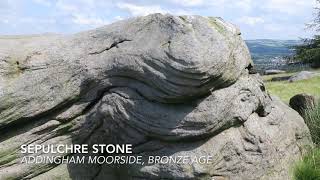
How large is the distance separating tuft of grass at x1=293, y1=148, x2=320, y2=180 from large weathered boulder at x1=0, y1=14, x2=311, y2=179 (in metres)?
0.90

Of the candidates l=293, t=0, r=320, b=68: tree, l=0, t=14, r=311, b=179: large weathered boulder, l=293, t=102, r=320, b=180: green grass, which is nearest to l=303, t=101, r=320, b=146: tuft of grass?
l=293, t=102, r=320, b=180: green grass

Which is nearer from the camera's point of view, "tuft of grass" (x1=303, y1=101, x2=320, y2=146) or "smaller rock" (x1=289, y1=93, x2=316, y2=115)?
"tuft of grass" (x1=303, y1=101, x2=320, y2=146)

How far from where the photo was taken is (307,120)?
1409cm

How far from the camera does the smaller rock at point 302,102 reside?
48.1 ft

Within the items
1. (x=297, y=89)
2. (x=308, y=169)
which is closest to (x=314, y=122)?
(x=308, y=169)

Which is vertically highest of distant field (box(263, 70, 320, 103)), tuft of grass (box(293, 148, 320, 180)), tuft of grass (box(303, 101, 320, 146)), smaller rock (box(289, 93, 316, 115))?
smaller rock (box(289, 93, 316, 115))

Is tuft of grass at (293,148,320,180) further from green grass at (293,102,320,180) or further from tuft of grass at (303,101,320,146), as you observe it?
tuft of grass at (303,101,320,146)

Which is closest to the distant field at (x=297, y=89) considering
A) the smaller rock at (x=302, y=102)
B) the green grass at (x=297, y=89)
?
the green grass at (x=297, y=89)

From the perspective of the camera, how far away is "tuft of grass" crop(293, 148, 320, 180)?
1163 cm

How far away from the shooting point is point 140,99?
34.1ft

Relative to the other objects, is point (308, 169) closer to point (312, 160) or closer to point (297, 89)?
point (312, 160)

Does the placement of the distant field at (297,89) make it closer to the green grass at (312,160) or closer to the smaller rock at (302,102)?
the smaller rock at (302,102)

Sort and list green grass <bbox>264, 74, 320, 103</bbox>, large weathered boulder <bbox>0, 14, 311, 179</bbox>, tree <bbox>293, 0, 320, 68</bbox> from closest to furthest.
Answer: large weathered boulder <bbox>0, 14, 311, 179</bbox>, green grass <bbox>264, 74, 320, 103</bbox>, tree <bbox>293, 0, 320, 68</bbox>

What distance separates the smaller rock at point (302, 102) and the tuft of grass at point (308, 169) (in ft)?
8.54
